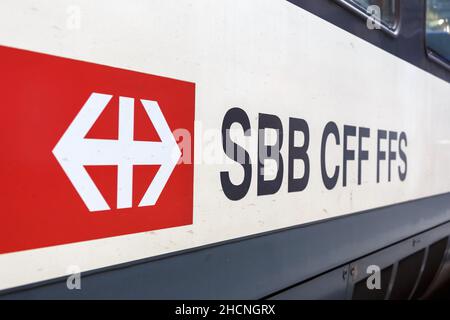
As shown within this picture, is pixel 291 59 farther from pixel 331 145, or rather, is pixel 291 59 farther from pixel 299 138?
pixel 331 145

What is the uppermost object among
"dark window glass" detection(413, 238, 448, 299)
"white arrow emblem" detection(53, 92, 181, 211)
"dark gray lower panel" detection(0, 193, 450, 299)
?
"white arrow emblem" detection(53, 92, 181, 211)

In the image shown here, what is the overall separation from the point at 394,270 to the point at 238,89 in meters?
1.58

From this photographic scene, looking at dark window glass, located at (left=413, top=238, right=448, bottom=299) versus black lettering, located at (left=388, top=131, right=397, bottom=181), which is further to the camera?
dark window glass, located at (left=413, top=238, right=448, bottom=299)

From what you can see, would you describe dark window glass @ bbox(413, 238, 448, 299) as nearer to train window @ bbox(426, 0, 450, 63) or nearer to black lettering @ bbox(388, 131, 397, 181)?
black lettering @ bbox(388, 131, 397, 181)

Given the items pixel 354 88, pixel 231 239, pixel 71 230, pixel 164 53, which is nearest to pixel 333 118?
pixel 354 88

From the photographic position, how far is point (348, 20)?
2.16 m

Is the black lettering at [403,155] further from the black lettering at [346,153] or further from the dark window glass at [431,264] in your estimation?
the dark window glass at [431,264]

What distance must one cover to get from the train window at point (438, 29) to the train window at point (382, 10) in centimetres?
53

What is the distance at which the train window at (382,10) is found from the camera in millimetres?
2242

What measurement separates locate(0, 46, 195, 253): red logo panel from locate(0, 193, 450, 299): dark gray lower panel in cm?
10

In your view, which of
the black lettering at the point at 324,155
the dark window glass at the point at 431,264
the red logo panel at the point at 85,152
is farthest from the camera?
the dark window glass at the point at 431,264

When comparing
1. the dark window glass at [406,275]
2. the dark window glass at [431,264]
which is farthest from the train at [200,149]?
the dark window glass at [431,264]

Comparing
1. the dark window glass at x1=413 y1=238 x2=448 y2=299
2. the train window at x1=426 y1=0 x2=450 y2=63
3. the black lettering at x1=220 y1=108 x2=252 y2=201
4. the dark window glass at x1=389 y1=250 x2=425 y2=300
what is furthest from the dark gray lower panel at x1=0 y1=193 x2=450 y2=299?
the train window at x1=426 y1=0 x2=450 y2=63

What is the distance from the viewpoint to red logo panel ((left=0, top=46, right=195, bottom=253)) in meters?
1.00
